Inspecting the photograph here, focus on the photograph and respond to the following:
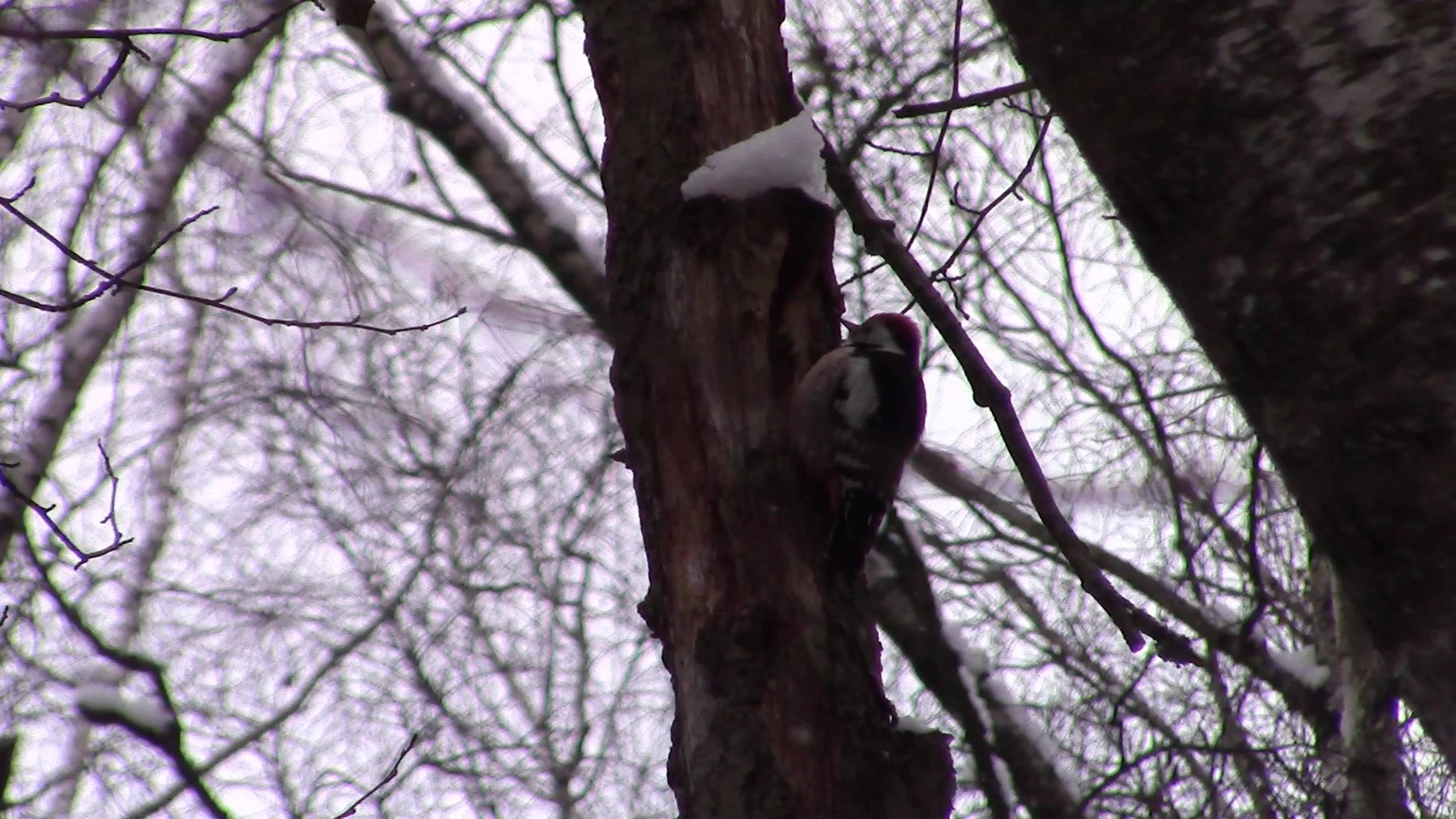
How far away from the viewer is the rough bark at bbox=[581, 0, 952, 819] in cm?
195

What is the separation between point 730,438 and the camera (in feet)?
7.34

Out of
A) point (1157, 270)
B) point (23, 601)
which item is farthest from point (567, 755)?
point (1157, 270)

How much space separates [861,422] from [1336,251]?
1573mm

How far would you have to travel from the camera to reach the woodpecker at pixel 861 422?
7.41 ft

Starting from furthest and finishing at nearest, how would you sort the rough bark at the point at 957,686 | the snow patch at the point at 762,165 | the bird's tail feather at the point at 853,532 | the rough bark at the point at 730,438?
1. the rough bark at the point at 957,686
2. the snow patch at the point at 762,165
3. the bird's tail feather at the point at 853,532
4. the rough bark at the point at 730,438

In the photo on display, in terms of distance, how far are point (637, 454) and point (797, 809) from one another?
680mm

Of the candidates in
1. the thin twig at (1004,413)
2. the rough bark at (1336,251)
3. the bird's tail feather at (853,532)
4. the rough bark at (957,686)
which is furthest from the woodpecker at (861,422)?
the rough bark at (957,686)

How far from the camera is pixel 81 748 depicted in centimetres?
580

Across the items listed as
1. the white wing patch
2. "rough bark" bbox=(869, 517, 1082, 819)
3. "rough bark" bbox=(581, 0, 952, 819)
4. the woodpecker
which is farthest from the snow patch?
"rough bark" bbox=(869, 517, 1082, 819)

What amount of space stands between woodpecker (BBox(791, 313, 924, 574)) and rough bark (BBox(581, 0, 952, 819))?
0.04 meters

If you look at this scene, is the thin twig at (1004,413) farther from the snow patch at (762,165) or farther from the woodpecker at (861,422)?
the woodpecker at (861,422)

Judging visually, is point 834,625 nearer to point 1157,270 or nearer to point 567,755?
point 1157,270

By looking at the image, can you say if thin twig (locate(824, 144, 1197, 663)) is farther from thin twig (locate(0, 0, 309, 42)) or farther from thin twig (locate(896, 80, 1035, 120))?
thin twig (locate(0, 0, 309, 42))

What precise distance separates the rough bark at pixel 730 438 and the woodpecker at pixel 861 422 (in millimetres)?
42
